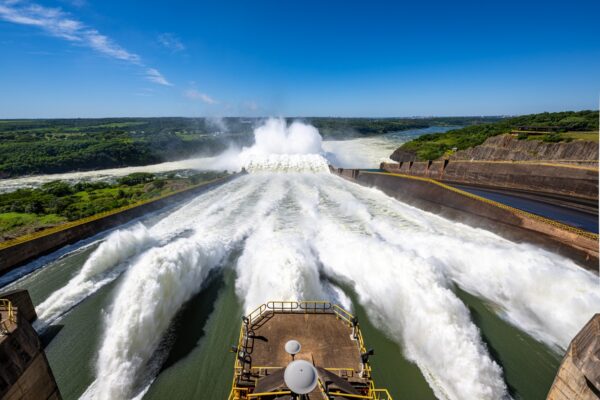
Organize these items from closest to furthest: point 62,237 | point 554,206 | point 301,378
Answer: point 301,378 → point 62,237 → point 554,206

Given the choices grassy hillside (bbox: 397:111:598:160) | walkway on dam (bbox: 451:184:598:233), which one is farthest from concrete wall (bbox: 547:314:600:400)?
grassy hillside (bbox: 397:111:598:160)

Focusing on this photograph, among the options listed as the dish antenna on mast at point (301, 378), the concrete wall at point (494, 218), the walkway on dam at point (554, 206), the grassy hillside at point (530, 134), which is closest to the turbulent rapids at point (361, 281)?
the concrete wall at point (494, 218)

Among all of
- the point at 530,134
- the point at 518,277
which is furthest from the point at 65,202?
the point at 530,134

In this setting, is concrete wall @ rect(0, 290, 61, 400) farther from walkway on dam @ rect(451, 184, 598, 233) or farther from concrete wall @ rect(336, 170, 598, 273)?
walkway on dam @ rect(451, 184, 598, 233)

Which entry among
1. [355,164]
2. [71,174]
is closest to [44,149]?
[71,174]

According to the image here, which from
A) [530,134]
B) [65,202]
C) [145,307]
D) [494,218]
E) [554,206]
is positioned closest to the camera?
[145,307]

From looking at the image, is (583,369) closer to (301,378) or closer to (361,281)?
(301,378)
